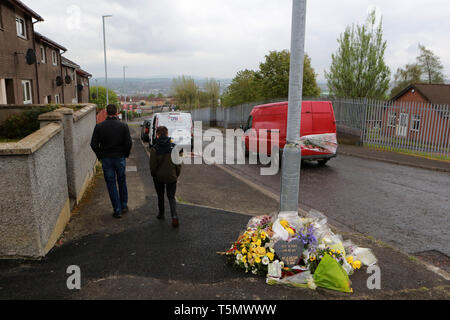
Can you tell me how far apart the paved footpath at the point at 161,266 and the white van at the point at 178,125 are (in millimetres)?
9404

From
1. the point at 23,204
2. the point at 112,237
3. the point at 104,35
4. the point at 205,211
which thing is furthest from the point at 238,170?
the point at 104,35

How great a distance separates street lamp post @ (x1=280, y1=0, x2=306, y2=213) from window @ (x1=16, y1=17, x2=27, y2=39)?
672 inches

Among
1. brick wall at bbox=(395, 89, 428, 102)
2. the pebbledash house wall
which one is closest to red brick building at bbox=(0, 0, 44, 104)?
the pebbledash house wall

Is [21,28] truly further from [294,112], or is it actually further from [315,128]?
[294,112]

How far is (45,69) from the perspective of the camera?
2264cm

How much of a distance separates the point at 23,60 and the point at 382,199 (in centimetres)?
1727

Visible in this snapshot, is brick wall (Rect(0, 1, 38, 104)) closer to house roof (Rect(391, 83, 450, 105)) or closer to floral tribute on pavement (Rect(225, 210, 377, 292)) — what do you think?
floral tribute on pavement (Rect(225, 210, 377, 292))

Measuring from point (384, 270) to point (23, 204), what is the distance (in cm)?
425

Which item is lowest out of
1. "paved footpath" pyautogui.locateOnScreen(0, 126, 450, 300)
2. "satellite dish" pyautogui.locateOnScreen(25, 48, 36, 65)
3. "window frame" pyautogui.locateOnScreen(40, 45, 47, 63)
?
"paved footpath" pyautogui.locateOnScreen(0, 126, 450, 300)

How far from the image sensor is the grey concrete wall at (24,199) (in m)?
3.85

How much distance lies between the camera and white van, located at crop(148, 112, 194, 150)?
15617 millimetres

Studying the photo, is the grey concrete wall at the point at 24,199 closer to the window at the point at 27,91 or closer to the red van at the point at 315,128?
the red van at the point at 315,128

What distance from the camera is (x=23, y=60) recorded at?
1697cm

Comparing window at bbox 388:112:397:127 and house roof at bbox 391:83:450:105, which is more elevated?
house roof at bbox 391:83:450:105
